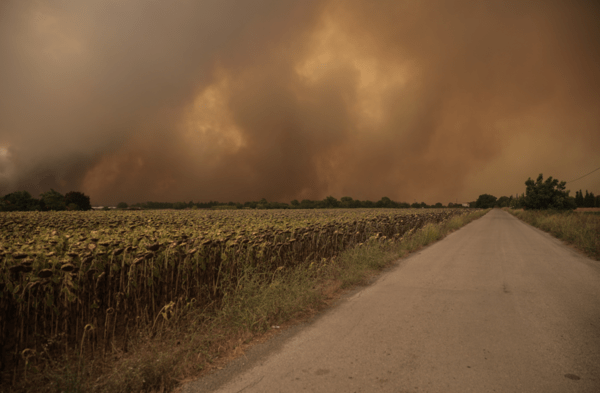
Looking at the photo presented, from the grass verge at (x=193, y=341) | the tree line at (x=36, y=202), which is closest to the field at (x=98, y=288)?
the grass verge at (x=193, y=341)

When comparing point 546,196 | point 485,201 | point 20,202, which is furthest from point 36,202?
point 485,201

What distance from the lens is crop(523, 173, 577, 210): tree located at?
139 ft

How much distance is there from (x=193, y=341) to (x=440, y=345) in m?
3.15

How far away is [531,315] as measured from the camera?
15.6ft

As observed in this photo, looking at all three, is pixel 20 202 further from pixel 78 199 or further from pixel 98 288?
pixel 98 288

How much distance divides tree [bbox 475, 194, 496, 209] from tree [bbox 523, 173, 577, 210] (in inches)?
6058

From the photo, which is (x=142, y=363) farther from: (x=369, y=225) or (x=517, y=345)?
(x=369, y=225)

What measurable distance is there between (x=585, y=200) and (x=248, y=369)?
178m

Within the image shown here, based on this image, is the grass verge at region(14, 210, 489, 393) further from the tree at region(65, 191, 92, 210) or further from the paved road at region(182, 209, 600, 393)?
the tree at region(65, 191, 92, 210)

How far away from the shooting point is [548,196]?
4341 centimetres

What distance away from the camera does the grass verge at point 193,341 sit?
2.77 m

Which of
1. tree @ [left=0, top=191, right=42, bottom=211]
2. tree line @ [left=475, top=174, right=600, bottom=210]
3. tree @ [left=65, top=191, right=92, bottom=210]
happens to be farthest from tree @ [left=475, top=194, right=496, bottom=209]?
tree @ [left=0, top=191, right=42, bottom=211]

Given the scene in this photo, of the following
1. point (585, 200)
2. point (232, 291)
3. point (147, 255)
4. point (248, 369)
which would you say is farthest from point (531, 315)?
point (585, 200)

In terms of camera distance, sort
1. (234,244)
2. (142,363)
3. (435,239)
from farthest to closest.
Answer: (435,239) < (234,244) < (142,363)
